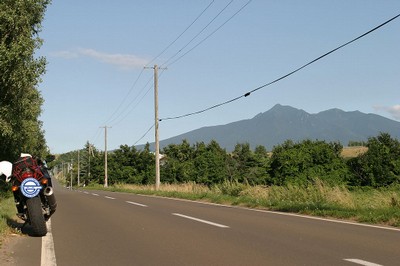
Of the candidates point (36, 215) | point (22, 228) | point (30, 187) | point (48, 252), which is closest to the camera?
point (48, 252)

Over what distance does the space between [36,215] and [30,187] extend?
1.77 ft

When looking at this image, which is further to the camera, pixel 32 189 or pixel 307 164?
pixel 307 164

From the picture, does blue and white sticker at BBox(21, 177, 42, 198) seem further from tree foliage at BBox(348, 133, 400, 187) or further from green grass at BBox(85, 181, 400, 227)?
tree foliage at BBox(348, 133, 400, 187)

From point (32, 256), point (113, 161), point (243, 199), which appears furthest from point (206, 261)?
point (113, 161)

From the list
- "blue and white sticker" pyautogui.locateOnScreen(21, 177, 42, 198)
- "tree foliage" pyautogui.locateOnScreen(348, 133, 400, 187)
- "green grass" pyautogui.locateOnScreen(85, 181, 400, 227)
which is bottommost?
"green grass" pyautogui.locateOnScreen(85, 181, 400, 227)

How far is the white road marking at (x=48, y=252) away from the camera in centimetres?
634

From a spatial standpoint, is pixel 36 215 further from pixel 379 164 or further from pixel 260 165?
pixel 260 165

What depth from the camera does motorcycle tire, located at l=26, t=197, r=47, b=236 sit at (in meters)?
8.05

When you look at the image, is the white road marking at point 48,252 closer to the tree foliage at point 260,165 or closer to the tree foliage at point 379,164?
the tree foliage at point 260,165

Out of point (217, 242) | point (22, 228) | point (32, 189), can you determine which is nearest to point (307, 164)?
point (22, 228)

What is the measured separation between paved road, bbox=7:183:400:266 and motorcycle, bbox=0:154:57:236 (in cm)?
44

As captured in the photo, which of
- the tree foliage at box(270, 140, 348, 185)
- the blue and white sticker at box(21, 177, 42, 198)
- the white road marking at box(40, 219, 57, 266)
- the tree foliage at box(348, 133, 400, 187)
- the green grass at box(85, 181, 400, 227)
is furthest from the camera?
the tree foliage at box(270, 140, 348, 185)

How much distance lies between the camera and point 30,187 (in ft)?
26.5

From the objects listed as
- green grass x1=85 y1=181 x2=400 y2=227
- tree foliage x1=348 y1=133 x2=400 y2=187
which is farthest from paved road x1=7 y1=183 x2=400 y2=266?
tree foliage x1=348 y1=133 x2=400 y2=187
